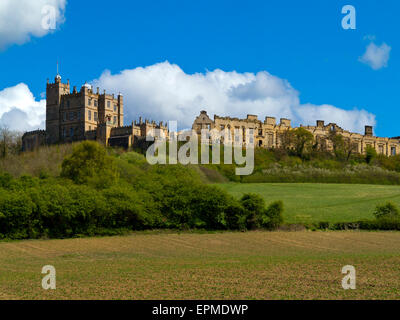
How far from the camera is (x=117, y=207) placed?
41.8 metres

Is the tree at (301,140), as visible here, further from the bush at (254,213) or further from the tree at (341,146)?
the bush at (254,213)

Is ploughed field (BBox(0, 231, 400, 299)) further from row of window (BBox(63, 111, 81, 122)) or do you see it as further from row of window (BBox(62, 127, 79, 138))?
row of window (BBox(63, 111, 81, 122))

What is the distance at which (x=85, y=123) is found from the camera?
9606cm

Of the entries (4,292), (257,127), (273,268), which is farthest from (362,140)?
(4,292)

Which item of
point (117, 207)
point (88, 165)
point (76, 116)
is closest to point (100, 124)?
point (76, 116)

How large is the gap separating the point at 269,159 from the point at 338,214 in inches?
1858

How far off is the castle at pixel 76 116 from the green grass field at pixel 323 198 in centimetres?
3045

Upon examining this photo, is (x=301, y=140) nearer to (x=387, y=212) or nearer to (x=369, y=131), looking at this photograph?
(x=369, y=131)

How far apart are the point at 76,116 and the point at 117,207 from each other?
58.7 m

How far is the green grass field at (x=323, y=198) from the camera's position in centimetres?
4800

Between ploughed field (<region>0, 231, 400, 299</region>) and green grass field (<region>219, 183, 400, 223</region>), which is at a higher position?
green grass field (<region>219, 183, 400, 223</region>)

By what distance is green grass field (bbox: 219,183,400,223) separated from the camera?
157ft

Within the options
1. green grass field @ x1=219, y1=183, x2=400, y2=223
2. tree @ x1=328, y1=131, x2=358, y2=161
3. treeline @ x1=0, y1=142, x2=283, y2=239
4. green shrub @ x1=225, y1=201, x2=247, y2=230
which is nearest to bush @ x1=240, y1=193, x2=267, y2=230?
treeline @ x1=0, y1=142, x2=283, y2=239

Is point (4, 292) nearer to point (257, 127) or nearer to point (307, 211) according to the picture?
point (307, 211)
